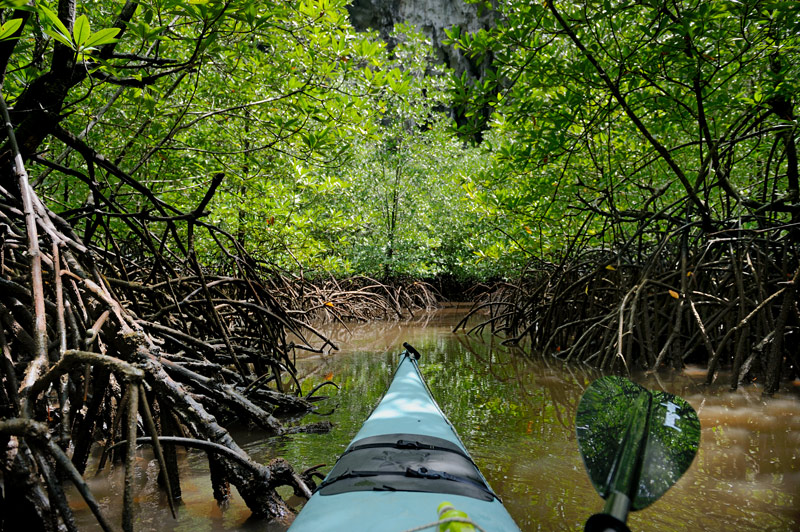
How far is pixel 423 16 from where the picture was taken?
24.8m

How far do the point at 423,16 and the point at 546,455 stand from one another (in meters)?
26.0

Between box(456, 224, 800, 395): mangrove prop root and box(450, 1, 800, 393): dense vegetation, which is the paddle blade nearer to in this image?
box(450, 1, 800, 393): dense vegetation

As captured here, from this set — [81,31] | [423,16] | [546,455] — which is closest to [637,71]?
[546,455]

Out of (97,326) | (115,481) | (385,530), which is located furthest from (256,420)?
(385,530)

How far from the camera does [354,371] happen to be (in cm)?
511

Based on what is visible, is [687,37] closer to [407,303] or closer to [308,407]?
[308,407]

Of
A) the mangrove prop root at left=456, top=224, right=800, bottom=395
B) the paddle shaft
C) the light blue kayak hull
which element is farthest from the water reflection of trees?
the paddle shaft

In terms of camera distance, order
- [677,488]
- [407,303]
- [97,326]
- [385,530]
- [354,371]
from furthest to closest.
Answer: [407,303] → [354,371] → [677,488] → [97,326] → [385,530]

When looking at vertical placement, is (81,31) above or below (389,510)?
above

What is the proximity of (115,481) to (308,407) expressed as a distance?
1.39m

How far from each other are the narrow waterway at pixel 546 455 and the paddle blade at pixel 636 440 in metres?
0.48

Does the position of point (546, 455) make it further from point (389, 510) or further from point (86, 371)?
point (86, 371)

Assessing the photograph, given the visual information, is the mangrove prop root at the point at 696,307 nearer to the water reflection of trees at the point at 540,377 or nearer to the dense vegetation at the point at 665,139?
the dense vegetation at the point at 665,139

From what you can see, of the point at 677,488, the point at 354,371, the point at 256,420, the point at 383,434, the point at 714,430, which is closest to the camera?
the point at 383,434
